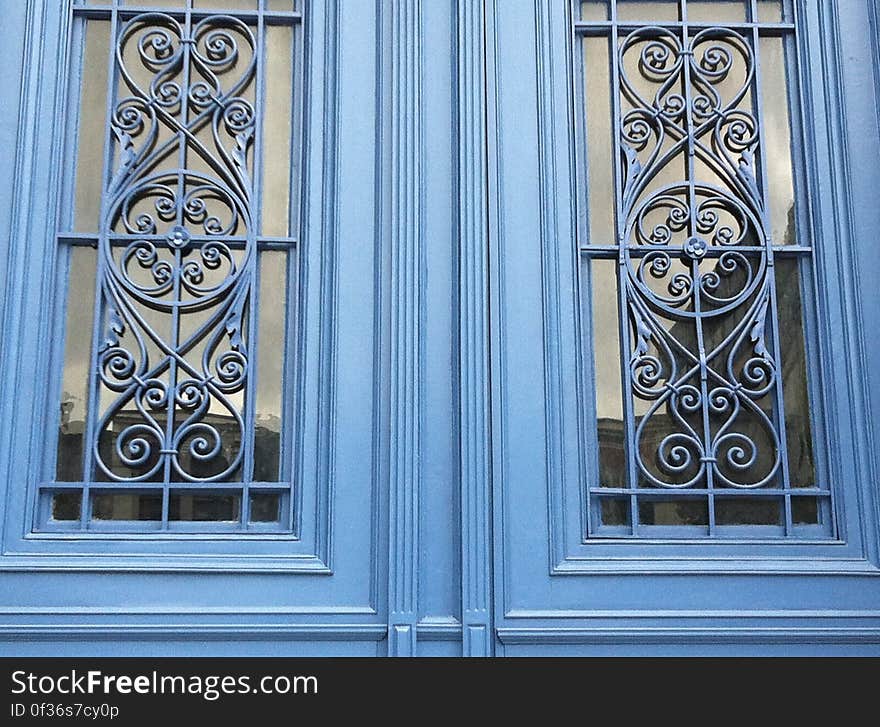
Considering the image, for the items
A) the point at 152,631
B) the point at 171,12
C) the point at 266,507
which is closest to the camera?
the point at 152,631

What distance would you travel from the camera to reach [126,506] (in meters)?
2.36

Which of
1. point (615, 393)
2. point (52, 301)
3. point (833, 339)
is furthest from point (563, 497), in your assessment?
point (52, 301)

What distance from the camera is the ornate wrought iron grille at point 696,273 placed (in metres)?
2.41

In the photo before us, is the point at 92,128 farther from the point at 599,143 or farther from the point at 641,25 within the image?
the point at 641,25

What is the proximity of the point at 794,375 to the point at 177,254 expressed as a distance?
1.54 meters

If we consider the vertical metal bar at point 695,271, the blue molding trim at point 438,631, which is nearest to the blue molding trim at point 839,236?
the vertical metal bar at point 695,271

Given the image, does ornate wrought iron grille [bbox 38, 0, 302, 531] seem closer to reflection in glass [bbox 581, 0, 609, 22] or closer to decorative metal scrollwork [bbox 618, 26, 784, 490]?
reflection in glass [bbox 581, 0, 609, 22]

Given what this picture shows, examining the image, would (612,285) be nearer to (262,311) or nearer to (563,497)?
(563,497)

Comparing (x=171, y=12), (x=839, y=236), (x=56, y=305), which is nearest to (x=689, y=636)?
(x=839, y=236)

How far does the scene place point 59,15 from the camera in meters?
2.57

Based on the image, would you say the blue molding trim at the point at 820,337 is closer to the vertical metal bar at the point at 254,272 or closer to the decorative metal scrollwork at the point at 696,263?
the decorative metal scrollwork at the point at 696,263

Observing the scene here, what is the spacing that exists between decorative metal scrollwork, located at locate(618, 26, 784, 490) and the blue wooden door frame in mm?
157
